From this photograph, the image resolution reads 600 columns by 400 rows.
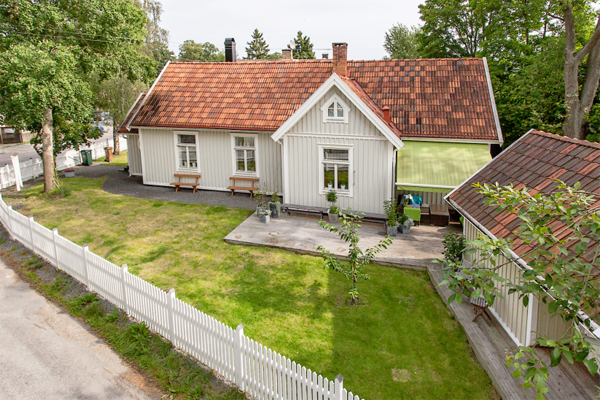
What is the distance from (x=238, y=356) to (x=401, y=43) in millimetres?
67178

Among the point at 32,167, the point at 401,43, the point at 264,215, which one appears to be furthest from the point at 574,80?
the point at 401,43

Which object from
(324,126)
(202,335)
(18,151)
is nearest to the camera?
(202,335)

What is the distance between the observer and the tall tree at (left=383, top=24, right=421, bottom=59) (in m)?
64.8

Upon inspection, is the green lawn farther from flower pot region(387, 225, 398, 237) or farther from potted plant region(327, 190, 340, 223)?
A: potted plant region(327, 190, 340, 223)

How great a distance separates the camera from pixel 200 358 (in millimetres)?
8500

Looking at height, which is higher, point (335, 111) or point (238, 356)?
point (335, 111)

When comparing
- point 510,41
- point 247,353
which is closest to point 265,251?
point 247,353

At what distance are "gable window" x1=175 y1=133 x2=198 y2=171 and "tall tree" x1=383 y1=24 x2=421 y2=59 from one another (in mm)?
51313

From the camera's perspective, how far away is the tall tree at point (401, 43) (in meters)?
64.8

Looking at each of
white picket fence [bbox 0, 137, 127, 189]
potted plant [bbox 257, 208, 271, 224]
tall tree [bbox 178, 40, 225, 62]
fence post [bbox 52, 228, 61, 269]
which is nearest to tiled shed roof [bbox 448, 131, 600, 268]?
potted plant [bbox 257, 208, 271, 224]

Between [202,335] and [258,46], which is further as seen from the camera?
[258,46]

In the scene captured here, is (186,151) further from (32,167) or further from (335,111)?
(32,167)

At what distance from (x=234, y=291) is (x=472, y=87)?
41.2ft

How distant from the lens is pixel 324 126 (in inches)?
633
